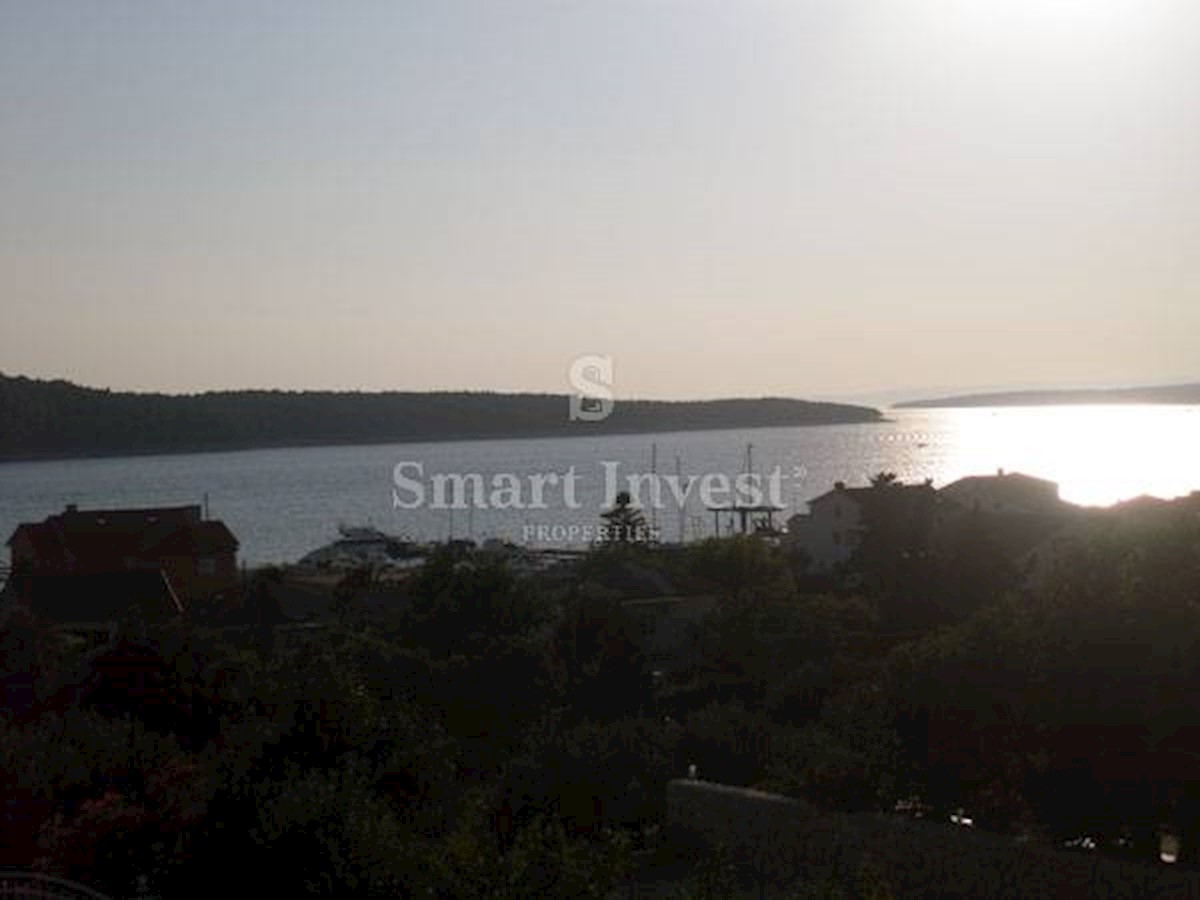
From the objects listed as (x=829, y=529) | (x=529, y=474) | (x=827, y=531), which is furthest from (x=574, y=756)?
(x=529, y=474)

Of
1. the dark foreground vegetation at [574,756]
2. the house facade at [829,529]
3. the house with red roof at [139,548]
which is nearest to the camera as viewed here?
the dark foreground vegetation at [574,756]

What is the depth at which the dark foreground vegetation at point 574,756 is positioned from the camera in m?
8.37

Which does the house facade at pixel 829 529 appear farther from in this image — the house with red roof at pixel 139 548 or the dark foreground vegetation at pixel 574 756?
the dark foreground vegetation at pixel 574 756

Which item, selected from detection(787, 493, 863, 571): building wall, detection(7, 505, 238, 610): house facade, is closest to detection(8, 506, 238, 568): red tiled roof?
detection(7, 505, 238, 610): house facade

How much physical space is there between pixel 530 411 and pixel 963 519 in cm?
8742

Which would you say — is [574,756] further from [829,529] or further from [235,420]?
[235,420]

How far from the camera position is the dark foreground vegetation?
837 centimetres

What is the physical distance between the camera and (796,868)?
477 inches

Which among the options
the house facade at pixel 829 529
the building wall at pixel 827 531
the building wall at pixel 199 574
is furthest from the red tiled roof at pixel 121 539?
the building wall at pixel 827 531

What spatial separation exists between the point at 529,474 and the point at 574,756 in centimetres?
9567

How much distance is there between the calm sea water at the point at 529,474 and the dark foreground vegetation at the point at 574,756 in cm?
4469

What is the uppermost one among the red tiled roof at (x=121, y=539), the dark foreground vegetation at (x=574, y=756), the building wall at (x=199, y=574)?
the dark foreground vegetation at (x=574, y=756)

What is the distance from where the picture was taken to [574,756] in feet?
45.5

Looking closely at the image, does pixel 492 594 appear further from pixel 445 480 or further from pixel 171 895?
pixel 445 480
